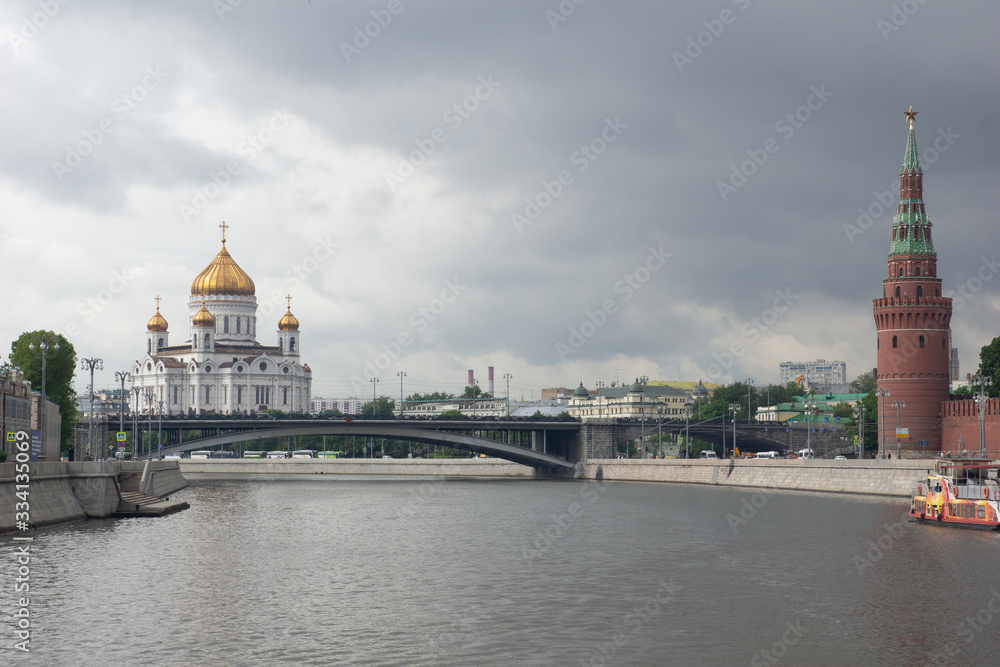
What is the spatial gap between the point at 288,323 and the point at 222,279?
11.5 m

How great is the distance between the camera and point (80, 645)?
21.5 m

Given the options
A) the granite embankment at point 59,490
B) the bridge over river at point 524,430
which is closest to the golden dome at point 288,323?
the bridge over river at point 524,430

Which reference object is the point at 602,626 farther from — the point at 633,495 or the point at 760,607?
the point at 633,495

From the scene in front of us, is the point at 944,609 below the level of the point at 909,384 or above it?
below

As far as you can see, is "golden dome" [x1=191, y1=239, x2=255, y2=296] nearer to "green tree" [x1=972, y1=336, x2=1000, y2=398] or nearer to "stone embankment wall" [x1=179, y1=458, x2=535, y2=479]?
"stone embankment wall" [x1=179, y1=458, x2=535, y2=479]

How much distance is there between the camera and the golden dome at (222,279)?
145500mm

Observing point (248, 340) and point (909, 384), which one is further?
point (248, 340)

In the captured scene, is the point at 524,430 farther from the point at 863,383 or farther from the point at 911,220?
the point at 863,383

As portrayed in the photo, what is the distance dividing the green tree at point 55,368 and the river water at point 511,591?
97.6 ft

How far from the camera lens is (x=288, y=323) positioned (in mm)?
152875

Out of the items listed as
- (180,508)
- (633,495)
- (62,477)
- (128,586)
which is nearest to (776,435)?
(633,495)

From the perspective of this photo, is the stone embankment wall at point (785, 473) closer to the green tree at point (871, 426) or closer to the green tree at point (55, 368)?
the green tree at point (871, 426)

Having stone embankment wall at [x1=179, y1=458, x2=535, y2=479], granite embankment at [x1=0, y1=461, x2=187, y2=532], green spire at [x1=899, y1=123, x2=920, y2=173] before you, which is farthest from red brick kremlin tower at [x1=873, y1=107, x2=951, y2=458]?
granite embankment at [x1=0, y1=461, x2=187, y2=532]

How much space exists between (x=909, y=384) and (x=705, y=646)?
61706mm
